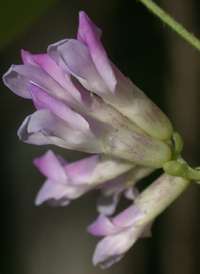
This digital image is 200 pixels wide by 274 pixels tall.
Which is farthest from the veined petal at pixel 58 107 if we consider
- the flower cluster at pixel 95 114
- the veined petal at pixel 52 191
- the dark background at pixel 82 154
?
the dark background at pixel 82 154

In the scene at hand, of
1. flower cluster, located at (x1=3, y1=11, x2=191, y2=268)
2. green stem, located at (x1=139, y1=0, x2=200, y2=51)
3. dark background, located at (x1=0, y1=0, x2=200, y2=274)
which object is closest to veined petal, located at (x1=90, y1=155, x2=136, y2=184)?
flower cluster, located at (x1=3, y1=11, x2=191, y2=268)

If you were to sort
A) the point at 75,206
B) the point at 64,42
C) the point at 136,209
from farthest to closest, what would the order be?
the point at 75,206 → the point at 136,209 → the point at 64,42

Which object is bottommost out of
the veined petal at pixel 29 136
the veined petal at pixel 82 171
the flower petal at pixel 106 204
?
the flower petal at pixel 106 204

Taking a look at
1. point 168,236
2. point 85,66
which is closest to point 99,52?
point 85,66

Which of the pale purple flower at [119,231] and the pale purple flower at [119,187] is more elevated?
the pale purple flower at [119,187]

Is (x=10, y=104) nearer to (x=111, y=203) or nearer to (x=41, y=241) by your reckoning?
(x=41, y=241)

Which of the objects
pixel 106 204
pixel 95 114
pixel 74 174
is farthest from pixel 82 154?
pixel 95 114

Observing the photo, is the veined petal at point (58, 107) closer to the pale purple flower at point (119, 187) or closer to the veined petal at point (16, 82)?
the veined petal at point (16, 82)
